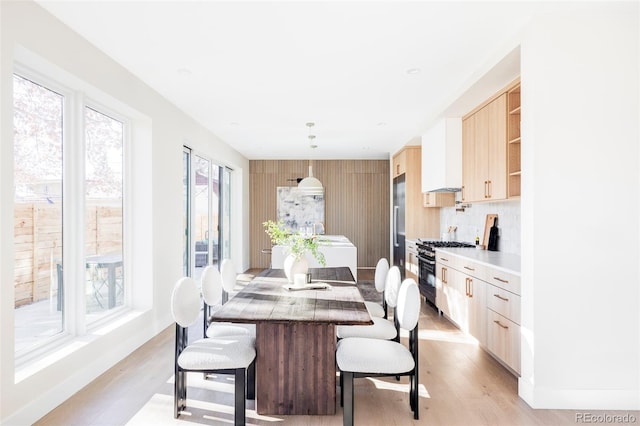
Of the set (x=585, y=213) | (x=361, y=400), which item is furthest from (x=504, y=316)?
(x=361, y=400)

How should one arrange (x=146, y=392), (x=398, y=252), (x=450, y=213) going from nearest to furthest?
(x=146, y=392), (x=450, y=213), (x=398, y=252)

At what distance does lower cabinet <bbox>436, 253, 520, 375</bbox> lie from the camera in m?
2.91

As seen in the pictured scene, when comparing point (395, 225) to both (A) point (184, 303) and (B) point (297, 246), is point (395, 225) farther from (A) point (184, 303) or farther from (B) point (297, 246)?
(A) point (184, 303)

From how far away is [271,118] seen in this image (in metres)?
5.20

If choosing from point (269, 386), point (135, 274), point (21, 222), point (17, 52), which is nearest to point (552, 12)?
point (269, 386)

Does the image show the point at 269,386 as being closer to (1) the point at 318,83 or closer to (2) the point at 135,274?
(2) the point at 135,274

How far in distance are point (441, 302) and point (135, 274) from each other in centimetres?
355

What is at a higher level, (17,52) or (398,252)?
(17,52)

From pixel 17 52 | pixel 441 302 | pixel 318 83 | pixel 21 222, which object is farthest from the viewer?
pixel 441 302

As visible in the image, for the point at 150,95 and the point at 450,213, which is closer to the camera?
the point at 150,95

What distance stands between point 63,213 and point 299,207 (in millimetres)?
6279

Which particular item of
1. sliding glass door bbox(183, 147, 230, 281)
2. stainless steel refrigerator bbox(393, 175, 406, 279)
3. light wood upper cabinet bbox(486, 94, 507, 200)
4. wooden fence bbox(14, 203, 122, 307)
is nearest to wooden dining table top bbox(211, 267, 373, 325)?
wooden fence bbox(14, 203, 122, 307)

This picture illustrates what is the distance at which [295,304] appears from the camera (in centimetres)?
250

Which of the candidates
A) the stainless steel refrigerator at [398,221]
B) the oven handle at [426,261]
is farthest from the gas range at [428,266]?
the stainless steel refrigerator at [398,221]
